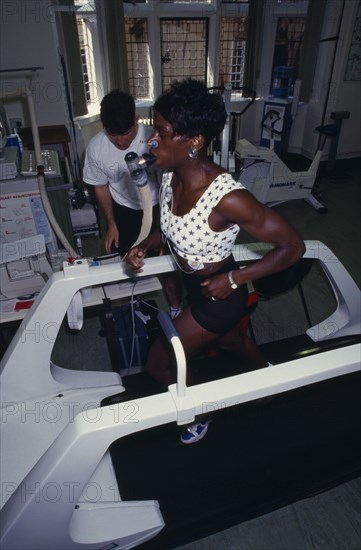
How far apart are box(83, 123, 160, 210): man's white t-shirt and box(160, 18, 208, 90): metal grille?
3.62m

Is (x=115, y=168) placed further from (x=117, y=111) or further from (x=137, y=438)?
(x=137, y=438)

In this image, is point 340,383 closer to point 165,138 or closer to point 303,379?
point 303,379

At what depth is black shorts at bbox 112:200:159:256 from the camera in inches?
91.0

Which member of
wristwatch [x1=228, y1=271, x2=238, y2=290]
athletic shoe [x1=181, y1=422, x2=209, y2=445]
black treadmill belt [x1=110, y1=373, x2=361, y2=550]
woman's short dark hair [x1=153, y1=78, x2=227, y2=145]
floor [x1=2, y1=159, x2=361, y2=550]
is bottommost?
floor [x1=2, y1=159, x2=361, y2=550]

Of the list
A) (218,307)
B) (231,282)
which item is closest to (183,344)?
(218,307)

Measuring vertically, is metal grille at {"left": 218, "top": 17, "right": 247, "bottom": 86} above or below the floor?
above

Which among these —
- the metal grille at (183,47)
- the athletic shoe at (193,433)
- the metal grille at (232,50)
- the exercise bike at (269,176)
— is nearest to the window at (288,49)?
the metal grille at (232,50)

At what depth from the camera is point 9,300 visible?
1.91 metres

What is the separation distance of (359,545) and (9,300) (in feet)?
6.00

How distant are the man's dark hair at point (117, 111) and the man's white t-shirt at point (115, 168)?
0.19 metres

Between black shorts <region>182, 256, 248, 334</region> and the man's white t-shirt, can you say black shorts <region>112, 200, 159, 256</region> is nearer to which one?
the man's white t-shirt

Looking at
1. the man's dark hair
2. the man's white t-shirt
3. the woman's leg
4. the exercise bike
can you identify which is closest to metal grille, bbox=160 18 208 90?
the exercise bike

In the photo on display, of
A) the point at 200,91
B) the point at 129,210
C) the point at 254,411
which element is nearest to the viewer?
the point at 200,91

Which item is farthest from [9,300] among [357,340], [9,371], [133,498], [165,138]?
[357,340]
